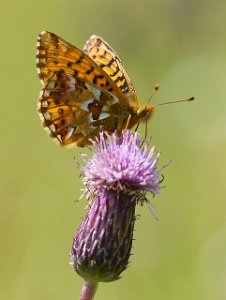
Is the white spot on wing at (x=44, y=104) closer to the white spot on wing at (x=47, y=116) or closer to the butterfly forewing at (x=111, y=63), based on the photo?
the white spot on wing at (x=47, y=116)

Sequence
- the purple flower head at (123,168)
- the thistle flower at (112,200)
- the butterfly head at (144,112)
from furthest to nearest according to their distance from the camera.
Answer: the butterfly head at (144,112) → the purple flower head at (123,168) → the thistle flower at (112,200)

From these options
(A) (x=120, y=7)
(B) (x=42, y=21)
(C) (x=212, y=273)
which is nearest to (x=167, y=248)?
(C) (x=212, y=273)

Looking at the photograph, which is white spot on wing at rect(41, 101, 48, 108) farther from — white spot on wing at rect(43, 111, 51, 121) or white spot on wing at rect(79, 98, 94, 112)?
white spot on wing at rect(79, 98, 94, 112)

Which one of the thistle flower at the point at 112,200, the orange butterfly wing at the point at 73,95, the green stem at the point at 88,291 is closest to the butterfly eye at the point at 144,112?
the orange butterfly wing at the point at 73,95

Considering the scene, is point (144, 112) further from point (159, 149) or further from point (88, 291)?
point (159, 149)

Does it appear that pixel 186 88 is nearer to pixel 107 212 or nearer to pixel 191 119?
pixel 191 119

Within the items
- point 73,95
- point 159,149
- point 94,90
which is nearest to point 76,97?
point 73,95
